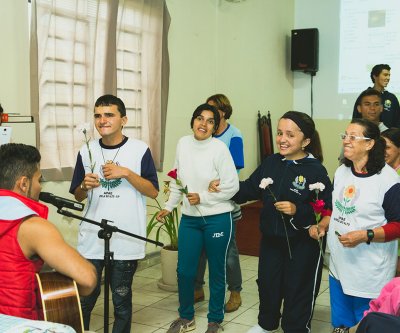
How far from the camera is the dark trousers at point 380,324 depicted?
136 centimetres

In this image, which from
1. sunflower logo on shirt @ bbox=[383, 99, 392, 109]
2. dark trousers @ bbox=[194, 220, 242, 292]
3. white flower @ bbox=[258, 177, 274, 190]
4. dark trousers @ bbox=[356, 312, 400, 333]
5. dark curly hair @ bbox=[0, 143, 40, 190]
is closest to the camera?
dark trousers @ bbox=[356, 312, 400, 333]

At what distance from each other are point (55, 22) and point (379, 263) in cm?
266

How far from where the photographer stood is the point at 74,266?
188 cm

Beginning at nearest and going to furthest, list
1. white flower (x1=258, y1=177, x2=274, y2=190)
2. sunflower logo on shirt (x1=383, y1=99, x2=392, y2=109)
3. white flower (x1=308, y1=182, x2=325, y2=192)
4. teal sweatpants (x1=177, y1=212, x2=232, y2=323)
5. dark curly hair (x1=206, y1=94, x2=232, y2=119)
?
white flower (x1=308, y1=182, x2=325, y2=192) → white flower (x1=258, y1=177, x2=274, y2=190) → teal sweatpants (x1=177, y1=212, x2=232, y2=323) → dark curly hair (x1=206, y1=94, x2=232, y2=119) → sunflower logo on shirt (x1=383, y1=99, x2=392, y2=109)

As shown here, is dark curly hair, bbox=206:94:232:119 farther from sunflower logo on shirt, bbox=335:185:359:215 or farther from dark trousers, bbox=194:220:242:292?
sunflower logo on shirt, bbox=335:185:359:215

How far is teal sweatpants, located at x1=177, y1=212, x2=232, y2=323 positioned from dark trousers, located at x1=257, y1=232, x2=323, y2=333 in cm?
30

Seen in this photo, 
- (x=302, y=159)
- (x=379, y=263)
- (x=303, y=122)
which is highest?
(x=303, y=122)

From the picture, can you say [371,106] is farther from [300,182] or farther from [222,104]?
[300,182]

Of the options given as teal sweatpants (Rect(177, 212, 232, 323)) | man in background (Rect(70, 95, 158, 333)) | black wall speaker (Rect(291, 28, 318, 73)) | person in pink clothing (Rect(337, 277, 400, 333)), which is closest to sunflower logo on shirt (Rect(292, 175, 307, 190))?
teal sweatpants (Rect(177, 212, 232, 323))

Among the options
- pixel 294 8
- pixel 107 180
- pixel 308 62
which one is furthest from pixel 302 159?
pixel 294 8

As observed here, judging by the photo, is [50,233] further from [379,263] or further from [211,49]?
[211,49]

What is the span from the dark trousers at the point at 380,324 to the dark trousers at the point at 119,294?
1.58m

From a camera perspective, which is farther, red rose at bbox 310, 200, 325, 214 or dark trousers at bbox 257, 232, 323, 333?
dark trousers at bbox 257, 232, 323, 333

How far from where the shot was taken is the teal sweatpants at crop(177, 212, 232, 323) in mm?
3156
